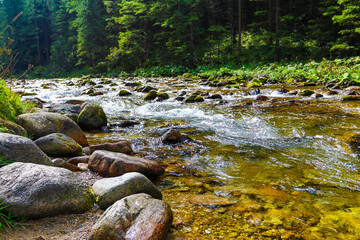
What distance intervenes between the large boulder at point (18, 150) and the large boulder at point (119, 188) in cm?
80

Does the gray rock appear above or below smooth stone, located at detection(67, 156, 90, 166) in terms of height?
above

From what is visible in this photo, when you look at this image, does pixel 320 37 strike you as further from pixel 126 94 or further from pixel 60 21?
pixel 60 21

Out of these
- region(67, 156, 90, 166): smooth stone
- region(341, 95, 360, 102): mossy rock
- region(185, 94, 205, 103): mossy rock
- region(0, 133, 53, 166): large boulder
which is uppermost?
region(0, 133, 53, 166): large boulder

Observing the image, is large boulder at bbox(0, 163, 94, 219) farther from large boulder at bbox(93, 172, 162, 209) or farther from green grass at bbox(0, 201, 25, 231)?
large boulder at bbox(93, 172, 162, 209)

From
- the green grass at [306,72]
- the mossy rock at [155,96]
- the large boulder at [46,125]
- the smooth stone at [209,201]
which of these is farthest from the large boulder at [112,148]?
the green grass at [306,72]

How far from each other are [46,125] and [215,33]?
29616 mm

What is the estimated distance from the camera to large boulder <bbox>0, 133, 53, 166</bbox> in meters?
2.40

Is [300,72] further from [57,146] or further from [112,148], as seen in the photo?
[57,146]

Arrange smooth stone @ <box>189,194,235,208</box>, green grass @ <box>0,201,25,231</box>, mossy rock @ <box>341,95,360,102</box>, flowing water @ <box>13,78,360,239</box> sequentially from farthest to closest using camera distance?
mossy rock @ <box>341,95,360,102</box>, smooth stone @ <box>189,194,235,208</box>, flowing water @ <box>13,78,360,239</box>, green grass @ <box>0,201,25,231</box>

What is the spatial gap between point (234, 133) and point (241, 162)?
177 cm

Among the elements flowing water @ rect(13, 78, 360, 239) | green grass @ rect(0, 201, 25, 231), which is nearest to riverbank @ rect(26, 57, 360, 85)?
flowing water @ rect(13, 78, 360, 239)

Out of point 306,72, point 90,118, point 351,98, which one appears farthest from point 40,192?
point 306,72

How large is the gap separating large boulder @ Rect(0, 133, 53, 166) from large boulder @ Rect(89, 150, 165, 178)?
0.68m

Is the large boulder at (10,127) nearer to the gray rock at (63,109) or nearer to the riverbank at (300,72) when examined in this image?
the gray rock at (63,109)
